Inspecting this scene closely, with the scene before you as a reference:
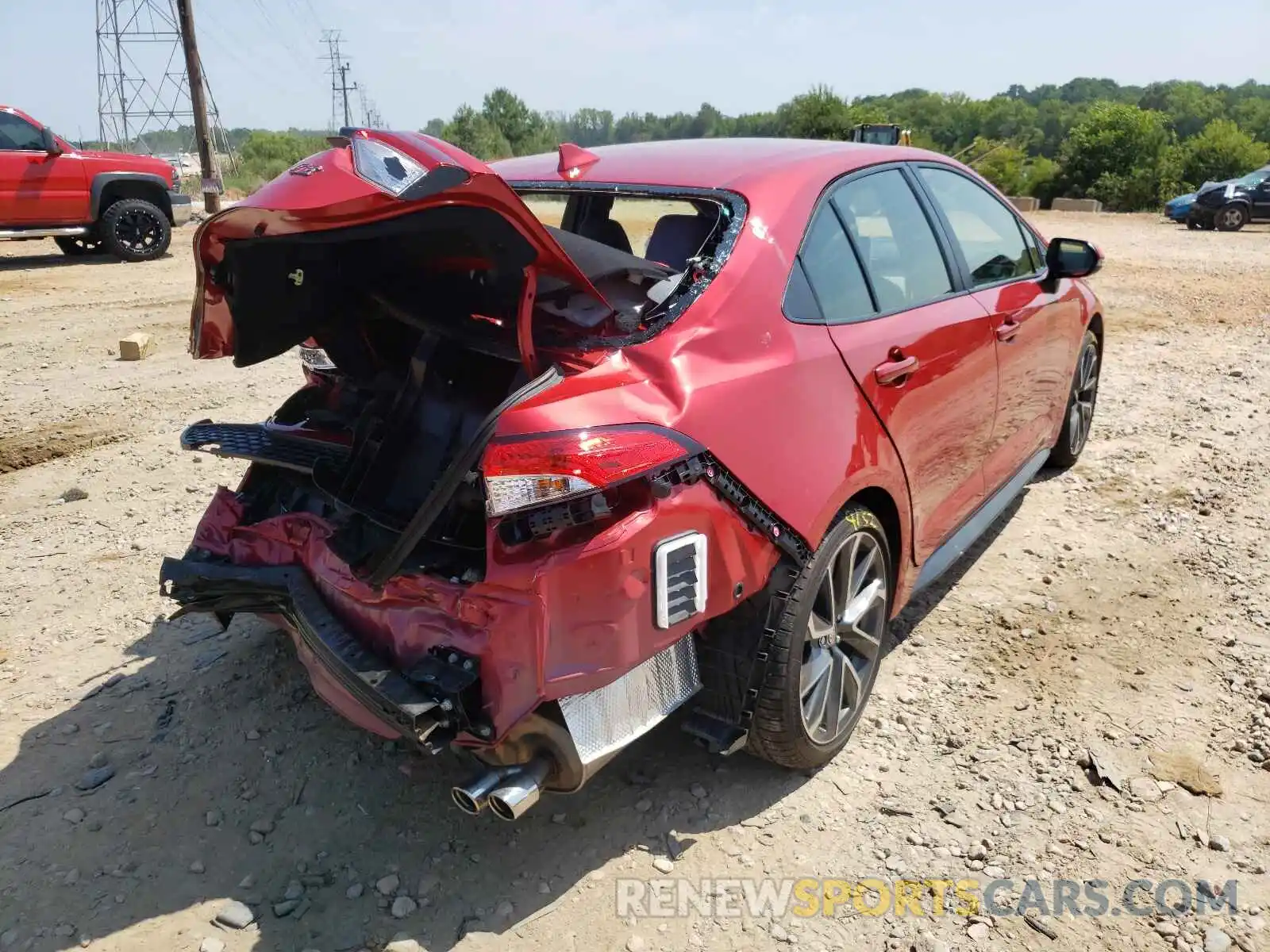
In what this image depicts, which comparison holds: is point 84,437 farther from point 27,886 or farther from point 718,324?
point 718,324

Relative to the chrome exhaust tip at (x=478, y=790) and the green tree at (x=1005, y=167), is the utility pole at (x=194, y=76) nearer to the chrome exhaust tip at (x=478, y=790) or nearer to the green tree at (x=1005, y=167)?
the chrome exhaust tip at (x=478, y=790)

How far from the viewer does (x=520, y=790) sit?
84.4 inches

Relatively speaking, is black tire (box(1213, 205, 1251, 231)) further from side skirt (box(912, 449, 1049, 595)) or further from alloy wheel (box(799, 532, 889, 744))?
alloy wheel (box(799, 532, 889, 744))

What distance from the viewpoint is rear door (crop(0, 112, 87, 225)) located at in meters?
12.4

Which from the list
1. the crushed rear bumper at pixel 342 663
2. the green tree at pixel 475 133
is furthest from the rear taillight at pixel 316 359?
the green tree at pixel 475 133

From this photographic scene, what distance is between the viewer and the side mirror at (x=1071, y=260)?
163 inches

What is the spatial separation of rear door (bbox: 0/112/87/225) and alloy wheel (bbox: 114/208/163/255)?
80 cm

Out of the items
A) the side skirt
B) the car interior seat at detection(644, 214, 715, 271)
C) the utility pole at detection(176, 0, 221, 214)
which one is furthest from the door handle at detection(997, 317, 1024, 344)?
the utility pole at detection(176, 0, 221, 214)

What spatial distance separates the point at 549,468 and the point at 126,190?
1420cm

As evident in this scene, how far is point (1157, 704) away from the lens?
3215mm

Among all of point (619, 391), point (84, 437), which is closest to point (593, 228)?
point (619, 391)

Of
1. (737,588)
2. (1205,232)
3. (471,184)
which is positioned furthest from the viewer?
(1205,232)

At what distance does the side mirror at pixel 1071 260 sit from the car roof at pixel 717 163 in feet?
3.33

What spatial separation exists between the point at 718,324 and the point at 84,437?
16.5 feet
